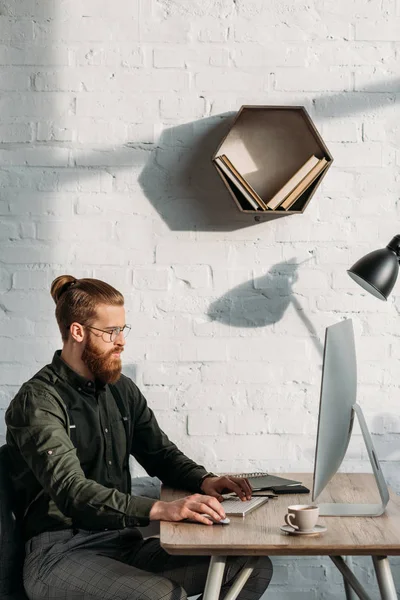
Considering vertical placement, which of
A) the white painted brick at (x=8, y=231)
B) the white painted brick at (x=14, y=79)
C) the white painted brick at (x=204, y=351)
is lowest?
the white painted brick at (x=204, y=351)

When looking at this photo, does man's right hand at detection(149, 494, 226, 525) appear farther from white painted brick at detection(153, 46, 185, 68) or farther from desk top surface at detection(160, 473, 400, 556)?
white painted brick at detection(153, 46, 185, 68)

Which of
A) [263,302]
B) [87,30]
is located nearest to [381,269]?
[263,302]

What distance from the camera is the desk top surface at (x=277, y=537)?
6.66 ft

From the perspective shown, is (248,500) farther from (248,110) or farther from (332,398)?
(248,110)

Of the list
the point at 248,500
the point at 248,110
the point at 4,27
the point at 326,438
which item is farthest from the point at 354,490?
the point at 4,27

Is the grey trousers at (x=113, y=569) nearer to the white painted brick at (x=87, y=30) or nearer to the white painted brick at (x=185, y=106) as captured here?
the white painted brick at (x=185, y=106)

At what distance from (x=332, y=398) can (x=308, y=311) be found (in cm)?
96

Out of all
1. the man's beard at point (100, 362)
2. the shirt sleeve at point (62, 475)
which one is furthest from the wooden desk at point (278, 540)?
the man's beard at point (100, 362)

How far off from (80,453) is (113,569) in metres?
0.39

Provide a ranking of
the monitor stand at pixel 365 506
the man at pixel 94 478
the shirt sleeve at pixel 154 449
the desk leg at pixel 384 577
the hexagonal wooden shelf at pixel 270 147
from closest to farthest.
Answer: the desk leg at pixel 384 577, the man at pixel 94 478, the monitor stand at pixel 365 506, the shirt sleeve at pixel 154 449, the hexagonal wooden shelf at pixel 270 147

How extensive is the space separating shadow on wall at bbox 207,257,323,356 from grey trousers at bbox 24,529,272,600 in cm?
86

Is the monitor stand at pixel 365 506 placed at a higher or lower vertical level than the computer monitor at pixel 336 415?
lower

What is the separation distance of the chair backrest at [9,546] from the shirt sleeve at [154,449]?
52 cm

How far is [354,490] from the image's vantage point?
275 cm
